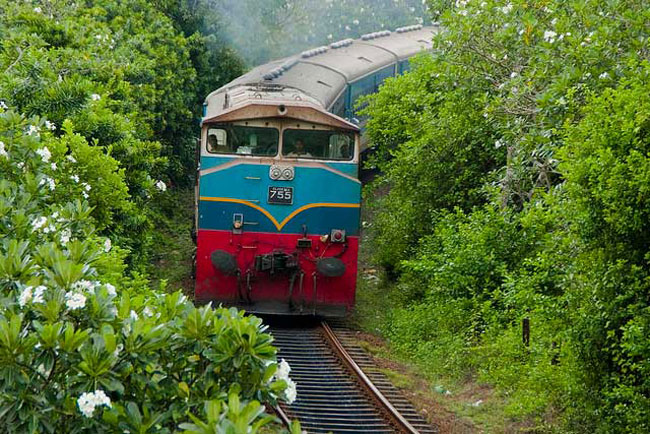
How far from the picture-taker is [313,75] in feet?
51.3

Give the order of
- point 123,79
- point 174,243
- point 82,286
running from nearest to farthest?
point 82,286, point 123,79, point 174,243

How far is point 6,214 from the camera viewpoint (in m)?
6.72

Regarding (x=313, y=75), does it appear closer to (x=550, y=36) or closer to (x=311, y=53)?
(x=311, y=53)

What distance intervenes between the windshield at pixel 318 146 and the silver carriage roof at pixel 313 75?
1.28ft

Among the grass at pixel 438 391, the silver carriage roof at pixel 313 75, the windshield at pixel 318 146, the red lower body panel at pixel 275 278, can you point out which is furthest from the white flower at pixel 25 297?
the windshield at pixel 318 146

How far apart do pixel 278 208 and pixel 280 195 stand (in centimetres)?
17

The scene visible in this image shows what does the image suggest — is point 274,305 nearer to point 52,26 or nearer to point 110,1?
point 52,26

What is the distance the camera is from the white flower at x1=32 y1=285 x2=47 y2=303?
4770 mm

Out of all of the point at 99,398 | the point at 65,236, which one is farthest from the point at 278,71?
the point at 99,398

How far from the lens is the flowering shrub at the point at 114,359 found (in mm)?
4383

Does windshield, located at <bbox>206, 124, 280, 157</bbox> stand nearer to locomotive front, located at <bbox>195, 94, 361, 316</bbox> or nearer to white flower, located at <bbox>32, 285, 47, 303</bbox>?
locomotive front, located at <bbox>195, 94, 361, 316</bbox>

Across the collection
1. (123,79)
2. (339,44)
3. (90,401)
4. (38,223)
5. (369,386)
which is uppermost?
(339,44)

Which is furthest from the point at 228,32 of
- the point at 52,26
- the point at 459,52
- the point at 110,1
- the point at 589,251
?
the point at 589,251

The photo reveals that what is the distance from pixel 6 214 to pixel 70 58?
26.2 feet
